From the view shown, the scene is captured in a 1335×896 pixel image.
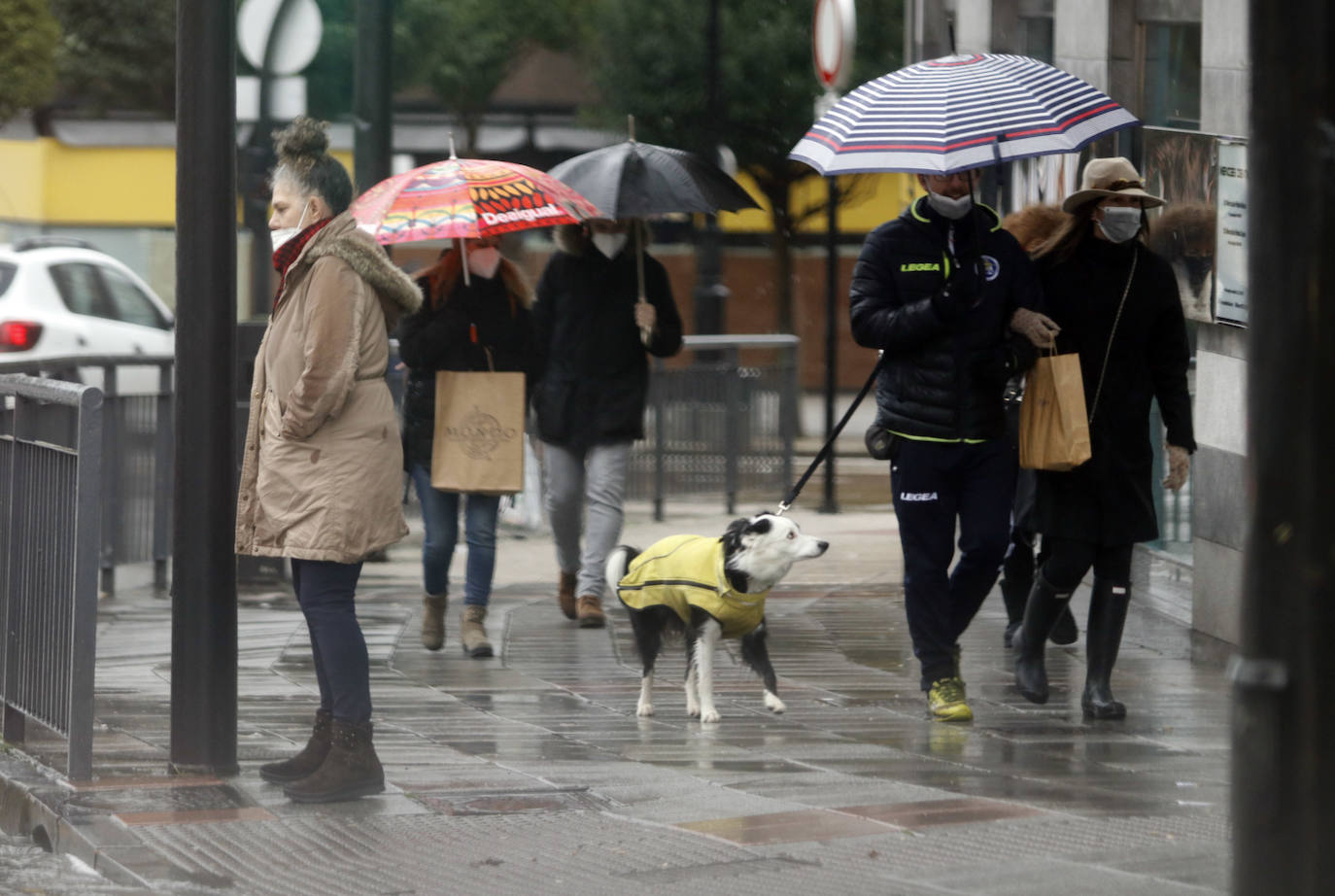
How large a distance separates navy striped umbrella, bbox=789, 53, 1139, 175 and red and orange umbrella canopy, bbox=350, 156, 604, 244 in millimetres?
1344

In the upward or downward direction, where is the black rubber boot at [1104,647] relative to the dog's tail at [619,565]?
downward

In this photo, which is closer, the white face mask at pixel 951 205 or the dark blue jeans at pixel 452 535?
the white face mask at pixel 951 205

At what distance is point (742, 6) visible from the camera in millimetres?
24188

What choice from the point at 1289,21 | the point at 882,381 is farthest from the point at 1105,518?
the point at 1289,21

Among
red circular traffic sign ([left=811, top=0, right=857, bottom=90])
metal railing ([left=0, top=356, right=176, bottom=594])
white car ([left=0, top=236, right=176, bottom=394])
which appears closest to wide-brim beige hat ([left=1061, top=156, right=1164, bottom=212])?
metal railing ([left=0, top=356, right=176, bottom=594])

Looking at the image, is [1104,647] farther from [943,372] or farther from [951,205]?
[951,205]

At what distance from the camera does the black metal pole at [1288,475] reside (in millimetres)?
3422

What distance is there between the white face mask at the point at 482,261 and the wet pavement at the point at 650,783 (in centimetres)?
160

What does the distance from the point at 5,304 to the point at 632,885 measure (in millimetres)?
13235

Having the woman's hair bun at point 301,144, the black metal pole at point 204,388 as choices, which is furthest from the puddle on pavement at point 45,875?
the woman's hair bun at point 301,144

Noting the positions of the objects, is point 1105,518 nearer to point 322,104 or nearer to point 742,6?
point 322,104

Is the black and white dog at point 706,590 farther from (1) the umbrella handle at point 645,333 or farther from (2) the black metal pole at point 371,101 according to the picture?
(2) the black metal pole at point 371,101

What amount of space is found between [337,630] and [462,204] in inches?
102

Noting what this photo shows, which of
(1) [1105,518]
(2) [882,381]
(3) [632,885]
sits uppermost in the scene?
(2) [882,381]
